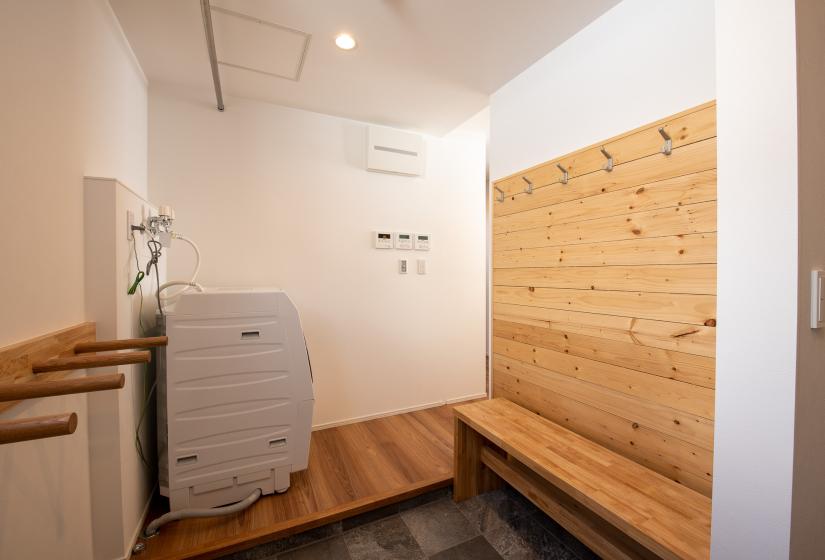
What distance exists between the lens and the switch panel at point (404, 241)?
2.98 m

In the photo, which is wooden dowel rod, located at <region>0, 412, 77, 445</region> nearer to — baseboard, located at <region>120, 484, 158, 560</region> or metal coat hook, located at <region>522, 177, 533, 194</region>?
baseboard, located at <region>120, 484, 158, 560</region>

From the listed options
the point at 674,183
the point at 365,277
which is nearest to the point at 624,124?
the point at 674,183

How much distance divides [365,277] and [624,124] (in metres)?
2.03

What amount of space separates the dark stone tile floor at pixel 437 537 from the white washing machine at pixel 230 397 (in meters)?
0.37

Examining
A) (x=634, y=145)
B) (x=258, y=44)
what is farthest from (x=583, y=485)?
(x=258, y=44)

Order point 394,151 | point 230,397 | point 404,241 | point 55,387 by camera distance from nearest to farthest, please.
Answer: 1. point 55,387
2. point 230,397
3. point 394,151
4. point 404,241

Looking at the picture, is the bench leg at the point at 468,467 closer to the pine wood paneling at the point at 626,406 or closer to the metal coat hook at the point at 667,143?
the pine wood paneling at the point at 626,406

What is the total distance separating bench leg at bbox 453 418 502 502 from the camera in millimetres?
1988

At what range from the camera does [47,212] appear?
1074mm

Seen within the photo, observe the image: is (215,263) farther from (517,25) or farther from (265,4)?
(517,25)

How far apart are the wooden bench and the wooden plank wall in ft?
0.43

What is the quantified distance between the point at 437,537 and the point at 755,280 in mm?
1735

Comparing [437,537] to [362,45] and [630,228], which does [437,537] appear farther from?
[362,45]

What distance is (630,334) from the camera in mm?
1528
